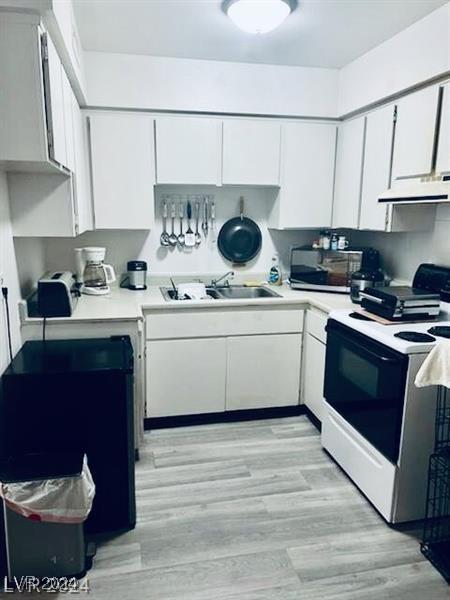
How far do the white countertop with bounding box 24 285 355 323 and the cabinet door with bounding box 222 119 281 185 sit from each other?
85 cm

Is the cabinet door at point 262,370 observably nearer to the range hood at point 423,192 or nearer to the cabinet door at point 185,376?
the cabinet door at point 185,376

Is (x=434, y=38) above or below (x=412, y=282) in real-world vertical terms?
above

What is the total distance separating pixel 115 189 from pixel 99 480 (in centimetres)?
184

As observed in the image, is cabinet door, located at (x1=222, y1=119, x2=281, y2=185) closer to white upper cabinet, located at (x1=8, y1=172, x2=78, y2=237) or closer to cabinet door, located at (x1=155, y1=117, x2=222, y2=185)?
cabinet door, located at (x1=155, y1=117, x2=222, y2=185)

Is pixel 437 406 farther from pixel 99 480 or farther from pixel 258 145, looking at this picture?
pixel 258 145

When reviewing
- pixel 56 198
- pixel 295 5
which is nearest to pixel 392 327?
pixel 295 5

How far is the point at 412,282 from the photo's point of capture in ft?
9.30

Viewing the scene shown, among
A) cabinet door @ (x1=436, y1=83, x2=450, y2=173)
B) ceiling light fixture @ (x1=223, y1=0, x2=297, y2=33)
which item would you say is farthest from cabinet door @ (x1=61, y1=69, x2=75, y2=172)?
cabinet door @ (x1=436, y1=83, x2=450, y2=173)

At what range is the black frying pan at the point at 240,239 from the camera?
3477 mm

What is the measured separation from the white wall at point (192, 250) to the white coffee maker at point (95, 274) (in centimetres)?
31

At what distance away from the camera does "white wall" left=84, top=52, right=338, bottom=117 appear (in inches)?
111

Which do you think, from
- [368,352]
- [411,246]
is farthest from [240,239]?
[368,352]

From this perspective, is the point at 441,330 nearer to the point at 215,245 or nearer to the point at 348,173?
the point at 348,173

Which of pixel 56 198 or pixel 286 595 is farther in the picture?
pixel 56 198
